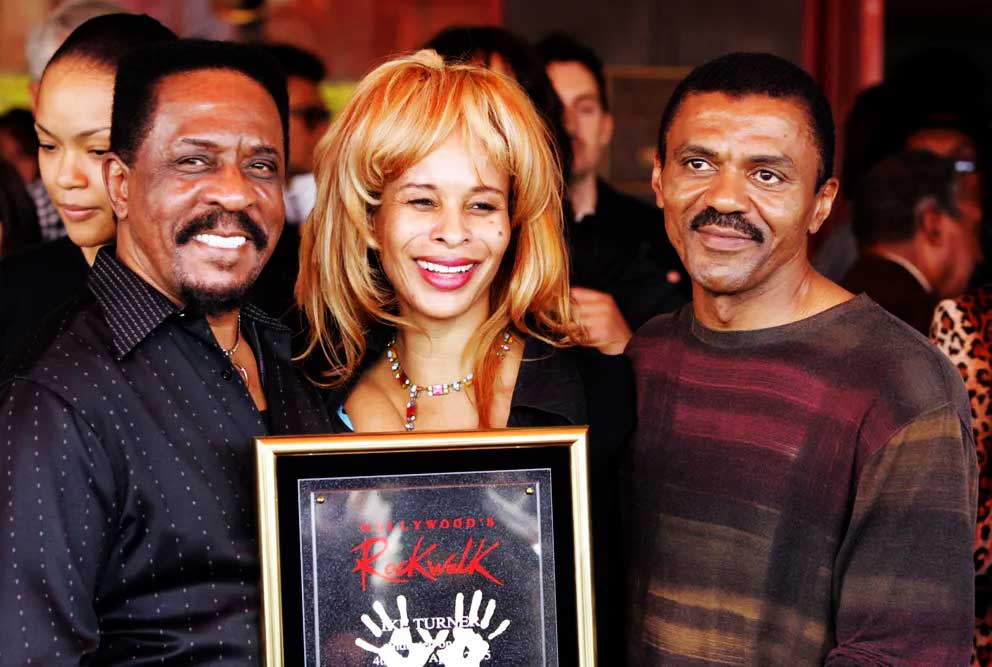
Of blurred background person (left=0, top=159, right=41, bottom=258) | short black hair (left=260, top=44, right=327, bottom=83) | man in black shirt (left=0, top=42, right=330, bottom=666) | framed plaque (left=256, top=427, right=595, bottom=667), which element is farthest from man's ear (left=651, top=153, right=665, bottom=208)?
short black hair (left=260, top=44, right=327, bottom=83)

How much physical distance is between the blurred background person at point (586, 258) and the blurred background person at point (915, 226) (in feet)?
2.69

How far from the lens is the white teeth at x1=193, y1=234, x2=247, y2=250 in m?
2.41

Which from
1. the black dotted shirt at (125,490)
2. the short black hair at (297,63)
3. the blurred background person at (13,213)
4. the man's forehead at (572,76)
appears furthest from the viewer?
the short black hair at (297,63)

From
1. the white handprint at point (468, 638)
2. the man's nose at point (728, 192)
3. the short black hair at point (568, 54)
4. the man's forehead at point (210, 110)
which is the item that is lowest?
the white handprint at point (468, 638)

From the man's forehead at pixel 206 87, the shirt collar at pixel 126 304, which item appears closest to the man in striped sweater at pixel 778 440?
the man's forehead at pixel 206 87

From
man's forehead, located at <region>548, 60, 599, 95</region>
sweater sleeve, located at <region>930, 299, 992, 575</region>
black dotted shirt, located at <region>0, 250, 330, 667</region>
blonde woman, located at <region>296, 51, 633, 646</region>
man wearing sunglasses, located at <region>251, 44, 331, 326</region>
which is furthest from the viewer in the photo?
man wearing sunglasses, located at <region>251, 44, 331, 326</region>

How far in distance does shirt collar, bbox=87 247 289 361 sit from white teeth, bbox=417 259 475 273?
49cm

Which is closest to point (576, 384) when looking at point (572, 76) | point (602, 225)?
point (602, 225)

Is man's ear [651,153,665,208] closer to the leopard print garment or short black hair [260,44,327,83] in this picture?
the leopard print garment

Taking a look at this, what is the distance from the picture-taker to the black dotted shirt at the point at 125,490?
2.10 metres

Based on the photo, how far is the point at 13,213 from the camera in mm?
4223

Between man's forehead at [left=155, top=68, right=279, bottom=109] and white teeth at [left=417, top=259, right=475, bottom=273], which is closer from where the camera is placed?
man's forehead at [left=155, top=68, right=279, bottom=109]

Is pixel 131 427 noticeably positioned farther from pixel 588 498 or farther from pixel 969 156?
pixel 969 156

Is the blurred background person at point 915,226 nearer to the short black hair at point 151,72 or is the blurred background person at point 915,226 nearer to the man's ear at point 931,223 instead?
the man's ear at point 931,223
